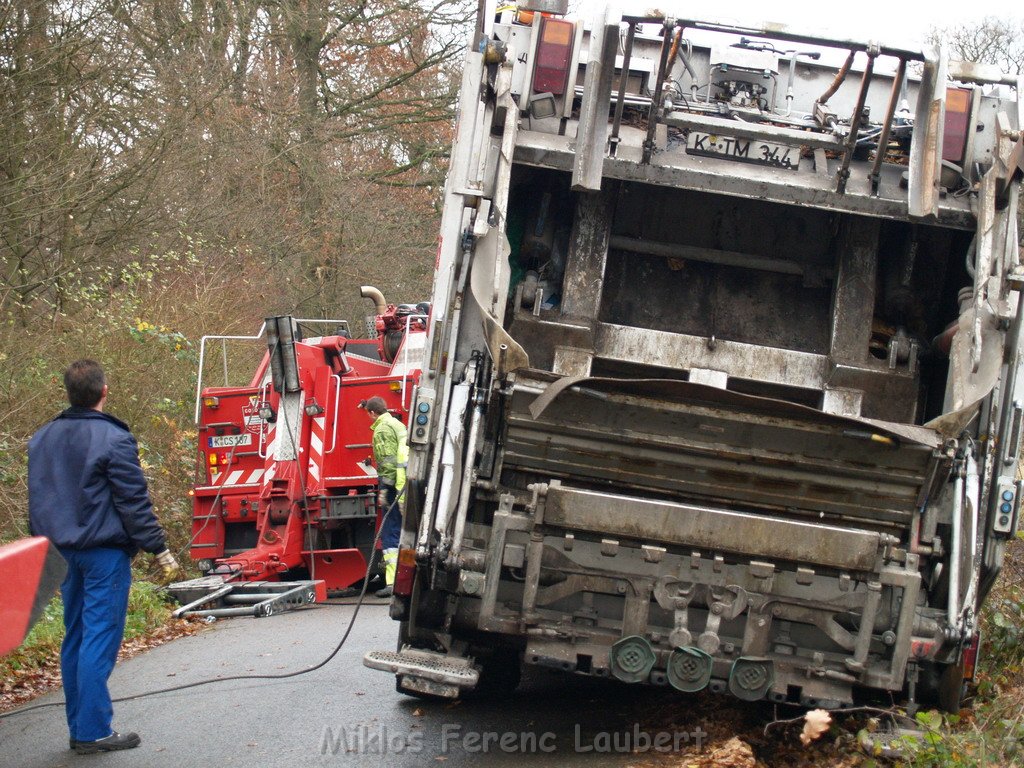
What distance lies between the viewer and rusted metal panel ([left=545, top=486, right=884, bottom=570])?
4.89m

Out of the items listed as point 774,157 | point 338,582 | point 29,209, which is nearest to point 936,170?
point 774,157

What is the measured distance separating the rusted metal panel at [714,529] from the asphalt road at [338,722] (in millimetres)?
928

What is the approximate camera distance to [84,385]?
17.5 ft

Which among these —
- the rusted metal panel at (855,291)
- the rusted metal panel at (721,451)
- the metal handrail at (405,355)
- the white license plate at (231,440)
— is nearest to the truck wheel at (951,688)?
the rusted metal panel at (721,451)

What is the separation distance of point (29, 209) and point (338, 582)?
13.3 feet

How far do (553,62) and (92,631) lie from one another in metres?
3.15

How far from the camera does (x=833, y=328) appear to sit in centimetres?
616

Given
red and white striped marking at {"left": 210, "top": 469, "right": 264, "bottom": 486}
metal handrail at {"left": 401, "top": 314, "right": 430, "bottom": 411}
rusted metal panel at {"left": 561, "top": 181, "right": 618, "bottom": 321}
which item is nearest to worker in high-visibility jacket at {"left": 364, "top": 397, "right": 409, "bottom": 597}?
metal handrail at {"left": 401, "top": 314, "right": 430, "bottom": 411}

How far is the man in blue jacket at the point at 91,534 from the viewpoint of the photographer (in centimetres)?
514

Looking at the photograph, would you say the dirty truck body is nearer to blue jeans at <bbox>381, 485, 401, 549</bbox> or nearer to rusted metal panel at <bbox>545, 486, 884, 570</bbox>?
rusted metal panel at <bbox>545, 486, 884, 570</bbox>

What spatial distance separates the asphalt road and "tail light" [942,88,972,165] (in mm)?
2739

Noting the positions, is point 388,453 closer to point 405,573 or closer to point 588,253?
point 588,253

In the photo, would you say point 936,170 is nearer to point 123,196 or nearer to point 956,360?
point 956,360

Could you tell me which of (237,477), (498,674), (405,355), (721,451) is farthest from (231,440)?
(721,451)
